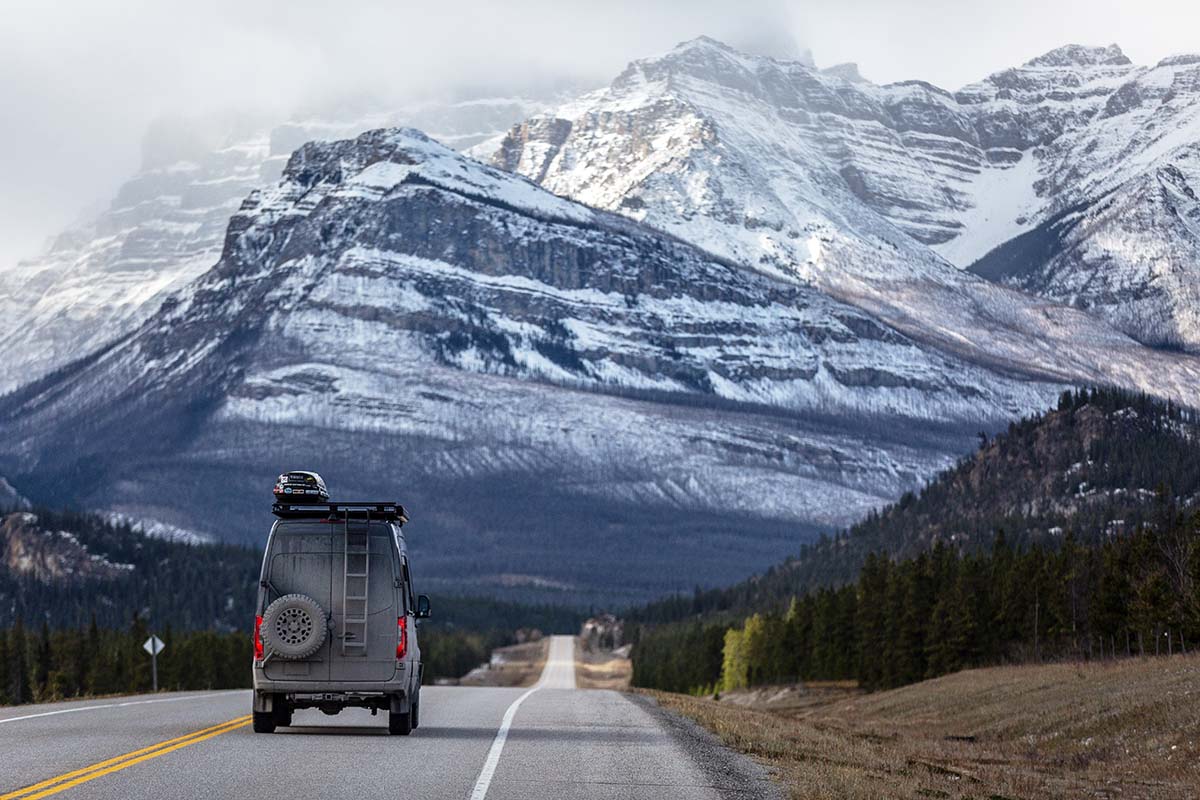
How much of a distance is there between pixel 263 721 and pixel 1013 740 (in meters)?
36.0

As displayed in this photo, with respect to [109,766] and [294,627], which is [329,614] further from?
[109,766]

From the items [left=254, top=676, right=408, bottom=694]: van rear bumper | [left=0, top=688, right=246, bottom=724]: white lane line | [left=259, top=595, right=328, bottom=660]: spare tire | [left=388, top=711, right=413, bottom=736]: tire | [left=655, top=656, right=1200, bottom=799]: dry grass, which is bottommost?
[left=655, top=656, right=1200, bottom=799]: dry grass

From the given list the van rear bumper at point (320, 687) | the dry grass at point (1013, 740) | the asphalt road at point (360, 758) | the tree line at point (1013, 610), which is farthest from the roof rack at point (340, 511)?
the tree line at point (1013, 610)

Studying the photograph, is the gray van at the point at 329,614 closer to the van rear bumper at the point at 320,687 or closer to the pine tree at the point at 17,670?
the van rear bumper at the point at 320,687

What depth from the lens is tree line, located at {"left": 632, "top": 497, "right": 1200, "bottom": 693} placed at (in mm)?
119025

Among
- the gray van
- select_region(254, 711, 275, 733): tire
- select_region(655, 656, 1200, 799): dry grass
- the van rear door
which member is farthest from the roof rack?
select_region(655, 656, 1200, 799): dry grass

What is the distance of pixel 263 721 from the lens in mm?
39281

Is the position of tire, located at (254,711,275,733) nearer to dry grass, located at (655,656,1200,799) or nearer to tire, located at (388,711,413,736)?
tire, located at (388,711,413,736)

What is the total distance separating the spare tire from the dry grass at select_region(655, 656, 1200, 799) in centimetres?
920

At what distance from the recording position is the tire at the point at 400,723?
39750mm

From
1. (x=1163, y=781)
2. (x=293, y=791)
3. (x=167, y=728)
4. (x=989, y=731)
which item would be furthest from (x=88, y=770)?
(x=989, y=731)

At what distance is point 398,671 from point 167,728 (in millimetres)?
5699

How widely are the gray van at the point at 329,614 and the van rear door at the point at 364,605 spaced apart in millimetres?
20

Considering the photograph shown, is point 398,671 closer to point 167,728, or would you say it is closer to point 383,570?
point 383,570
